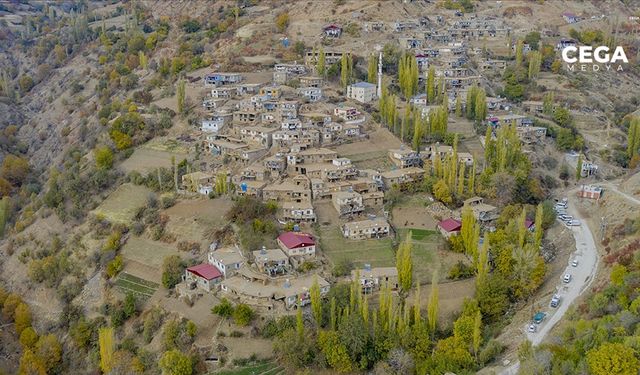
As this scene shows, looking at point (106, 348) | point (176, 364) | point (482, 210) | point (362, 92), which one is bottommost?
point (106, 348)

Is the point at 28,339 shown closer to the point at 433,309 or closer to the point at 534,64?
the point at 433,309

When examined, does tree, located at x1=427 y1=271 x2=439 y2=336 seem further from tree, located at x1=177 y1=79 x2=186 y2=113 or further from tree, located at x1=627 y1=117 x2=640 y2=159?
tree, located at x1=177 y1=79 x2=186 y2=113

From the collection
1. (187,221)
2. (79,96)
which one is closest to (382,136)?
(187,221)

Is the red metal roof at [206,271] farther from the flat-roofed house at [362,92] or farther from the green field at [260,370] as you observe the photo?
the flat-roofed house at [362,92]

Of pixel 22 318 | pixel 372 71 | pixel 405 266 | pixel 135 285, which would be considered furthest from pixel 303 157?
pixel 22 318

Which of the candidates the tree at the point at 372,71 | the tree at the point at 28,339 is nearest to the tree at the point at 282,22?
the tree at the point at 372,71
